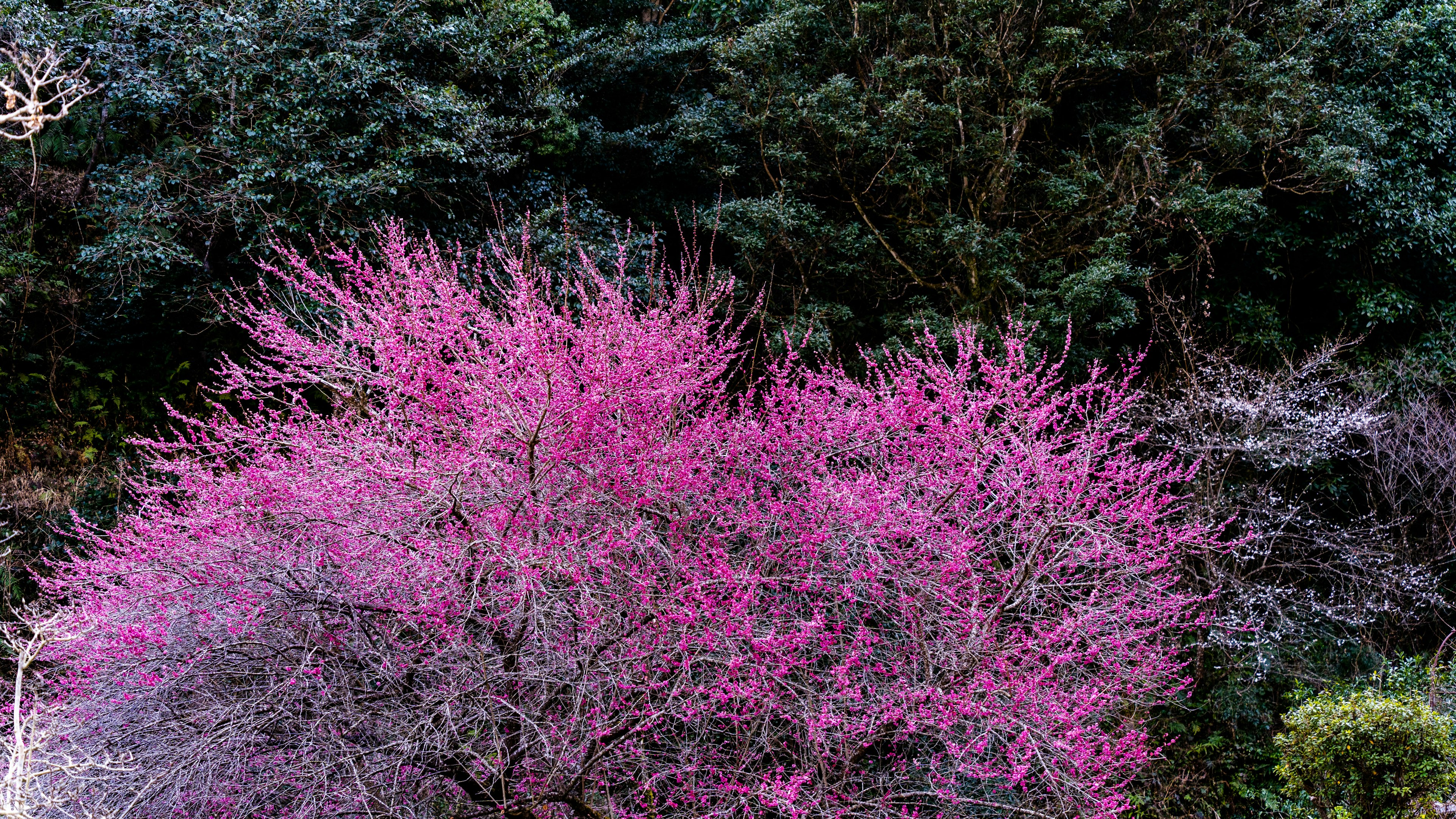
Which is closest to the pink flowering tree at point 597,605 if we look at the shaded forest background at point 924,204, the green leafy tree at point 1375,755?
the green leafy tree at point 1375,755

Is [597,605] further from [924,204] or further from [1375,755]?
[924,204]

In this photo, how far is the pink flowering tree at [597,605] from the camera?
165 inches

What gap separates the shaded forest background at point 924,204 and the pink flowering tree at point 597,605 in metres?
3.46

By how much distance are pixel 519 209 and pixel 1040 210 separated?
17.2 feet

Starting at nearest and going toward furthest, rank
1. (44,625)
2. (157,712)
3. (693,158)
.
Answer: (44,625), (157,712), (693,158)

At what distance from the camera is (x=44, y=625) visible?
107 inches

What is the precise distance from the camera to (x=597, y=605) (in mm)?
4109

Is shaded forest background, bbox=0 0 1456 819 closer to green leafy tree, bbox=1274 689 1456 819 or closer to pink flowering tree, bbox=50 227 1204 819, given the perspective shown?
green leafy tree, bbox=1274 689 1456 819

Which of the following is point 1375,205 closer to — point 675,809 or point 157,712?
point 675,809

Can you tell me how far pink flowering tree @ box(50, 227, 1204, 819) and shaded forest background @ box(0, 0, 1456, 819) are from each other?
3.46m

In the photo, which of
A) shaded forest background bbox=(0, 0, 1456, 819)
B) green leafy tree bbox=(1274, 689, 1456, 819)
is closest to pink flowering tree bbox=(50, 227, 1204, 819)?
green leafy tree bbox=(1274, 689, 1456, 819)

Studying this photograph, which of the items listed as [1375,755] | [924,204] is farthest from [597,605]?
[924,204]

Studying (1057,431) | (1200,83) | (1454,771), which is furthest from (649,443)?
(1200,83)

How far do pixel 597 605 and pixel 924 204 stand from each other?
22.9 feet
